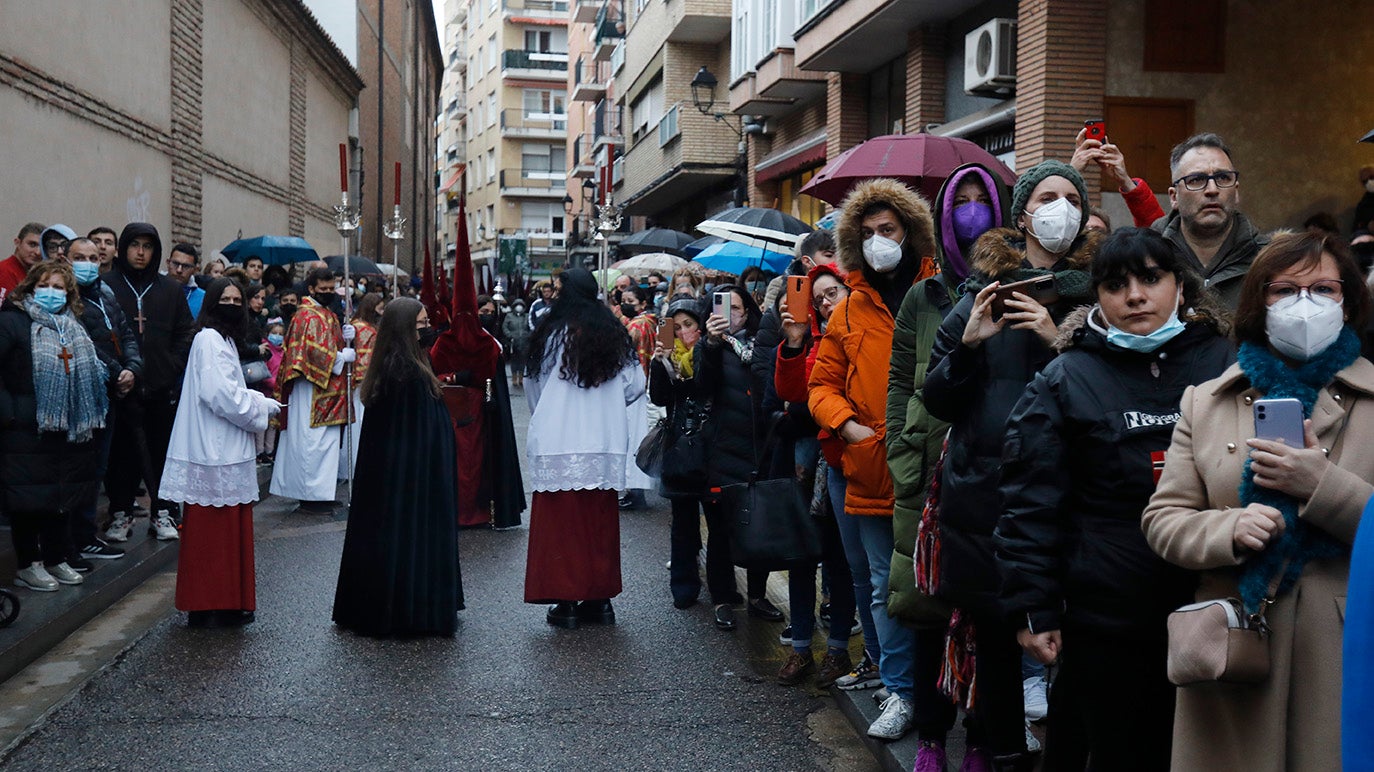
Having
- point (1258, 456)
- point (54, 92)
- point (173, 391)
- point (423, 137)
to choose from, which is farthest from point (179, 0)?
point (423, 137)

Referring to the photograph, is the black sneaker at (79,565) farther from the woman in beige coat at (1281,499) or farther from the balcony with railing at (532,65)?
the balcony with railing at (532,65)

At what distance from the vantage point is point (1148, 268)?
12.1 ft

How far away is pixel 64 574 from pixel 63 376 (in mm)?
1247

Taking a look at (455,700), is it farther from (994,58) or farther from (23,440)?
(994,58)

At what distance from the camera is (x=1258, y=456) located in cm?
303

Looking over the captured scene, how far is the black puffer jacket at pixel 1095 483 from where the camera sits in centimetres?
365

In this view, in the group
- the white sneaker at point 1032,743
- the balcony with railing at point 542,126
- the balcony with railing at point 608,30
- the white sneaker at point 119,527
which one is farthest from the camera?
the balcony with railing at point 542,126

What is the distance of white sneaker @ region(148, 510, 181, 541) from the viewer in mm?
10117

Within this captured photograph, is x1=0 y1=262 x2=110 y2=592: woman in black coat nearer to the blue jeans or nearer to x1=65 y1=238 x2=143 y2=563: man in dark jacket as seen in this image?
x1=65 y1=238 x2=143 y2=563: man in dark jacket

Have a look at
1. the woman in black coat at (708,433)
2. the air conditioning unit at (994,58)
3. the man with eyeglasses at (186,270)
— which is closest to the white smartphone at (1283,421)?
the woman in black coat at (708,433)

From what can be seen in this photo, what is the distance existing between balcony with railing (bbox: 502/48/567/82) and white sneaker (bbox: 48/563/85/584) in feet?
248

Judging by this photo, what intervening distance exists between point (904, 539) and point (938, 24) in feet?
46.9

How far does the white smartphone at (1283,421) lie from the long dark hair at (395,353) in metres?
5.58

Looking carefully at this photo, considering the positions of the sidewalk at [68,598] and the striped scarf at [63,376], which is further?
the striped scarf at [63,376]
